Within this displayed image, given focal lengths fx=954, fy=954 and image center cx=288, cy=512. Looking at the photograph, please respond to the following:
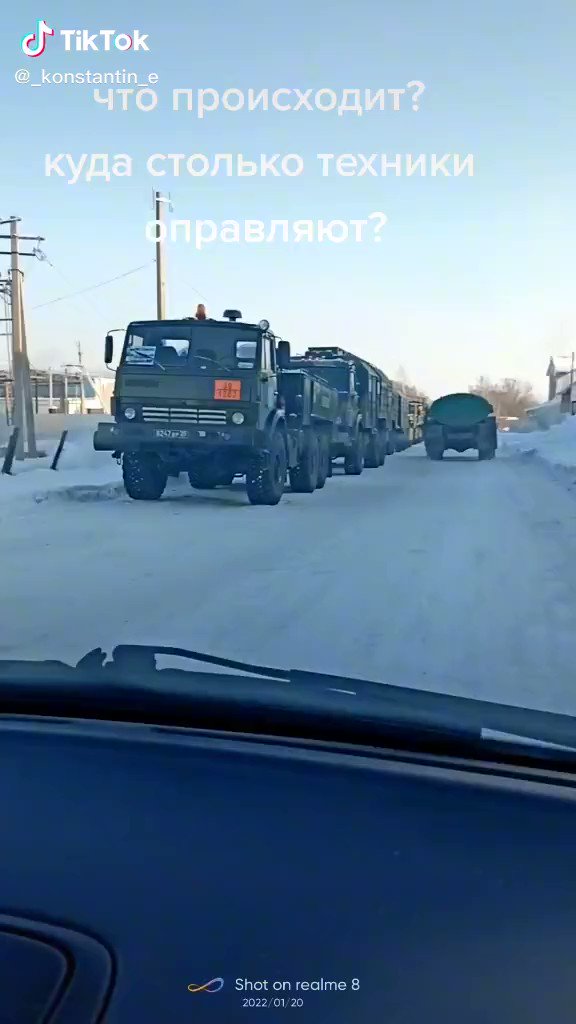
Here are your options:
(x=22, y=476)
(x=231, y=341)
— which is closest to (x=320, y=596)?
(x=231, y=341)

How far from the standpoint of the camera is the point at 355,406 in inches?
877

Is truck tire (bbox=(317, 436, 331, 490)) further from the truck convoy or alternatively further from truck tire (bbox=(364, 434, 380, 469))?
truck tire (bbox=(364, 434, 380, 469))

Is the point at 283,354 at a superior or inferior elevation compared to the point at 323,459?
superior

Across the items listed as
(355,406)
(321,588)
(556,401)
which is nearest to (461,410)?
(355,406)

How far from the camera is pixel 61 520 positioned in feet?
37.3

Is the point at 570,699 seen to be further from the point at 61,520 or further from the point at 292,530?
the point at 61,520

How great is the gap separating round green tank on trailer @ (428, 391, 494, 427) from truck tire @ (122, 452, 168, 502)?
16469 millimetres

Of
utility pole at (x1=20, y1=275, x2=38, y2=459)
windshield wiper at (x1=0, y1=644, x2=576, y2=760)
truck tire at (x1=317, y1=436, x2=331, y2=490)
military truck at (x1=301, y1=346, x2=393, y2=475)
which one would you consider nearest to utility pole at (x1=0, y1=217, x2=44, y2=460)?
utility pole at (x1=20, y1=275, x2=38, y2=459)

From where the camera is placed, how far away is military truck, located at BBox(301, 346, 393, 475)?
21078mm

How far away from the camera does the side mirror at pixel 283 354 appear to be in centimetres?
1423

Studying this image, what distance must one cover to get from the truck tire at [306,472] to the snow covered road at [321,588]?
3070 millimetres

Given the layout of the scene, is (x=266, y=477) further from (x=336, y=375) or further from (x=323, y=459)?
(x=336, y=375)

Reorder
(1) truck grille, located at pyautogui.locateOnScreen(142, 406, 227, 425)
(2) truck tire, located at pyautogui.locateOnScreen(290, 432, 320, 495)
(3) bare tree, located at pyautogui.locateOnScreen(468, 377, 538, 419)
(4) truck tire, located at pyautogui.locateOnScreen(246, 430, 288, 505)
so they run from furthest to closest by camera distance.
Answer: (3) bare tree, located at pyautogui.locateOnScreen(468, 377, 538, 419) → (2) truck tire, located at pyautogui.locateOnScreen(290, 432, 320, 495) → (4) truck tire, located at pyautogui.locateOnScreen(246, 430, 288, 505) → (1) truck grille, located at pyautogui.locateOnScreen(142, 406, 227, 425)

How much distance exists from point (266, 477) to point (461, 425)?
16.7m
